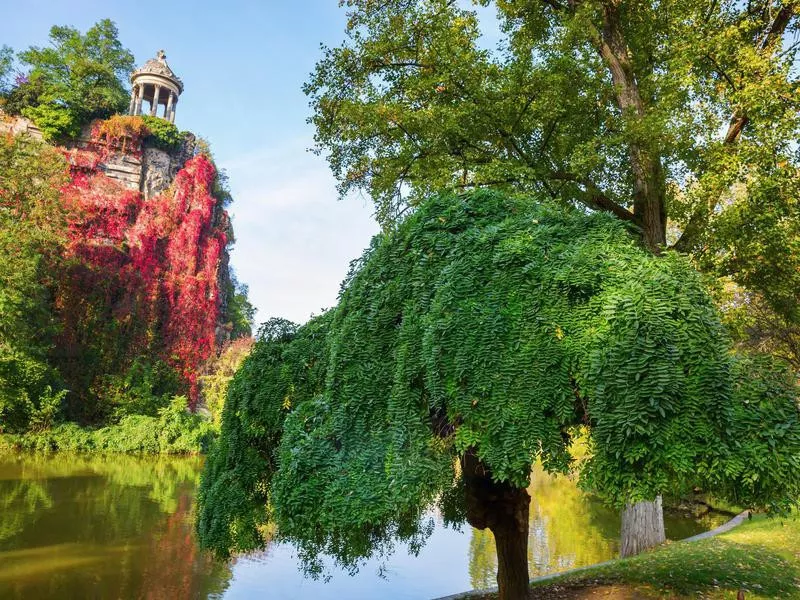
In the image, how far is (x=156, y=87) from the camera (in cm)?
3619

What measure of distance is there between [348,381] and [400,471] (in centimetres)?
108

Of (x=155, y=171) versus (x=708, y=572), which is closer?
(x=708, y=572)

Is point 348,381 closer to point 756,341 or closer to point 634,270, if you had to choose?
point 634,270

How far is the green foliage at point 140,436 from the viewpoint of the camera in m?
23.9

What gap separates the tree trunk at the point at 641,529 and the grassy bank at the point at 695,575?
34 centimetres

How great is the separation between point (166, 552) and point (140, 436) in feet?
51.1

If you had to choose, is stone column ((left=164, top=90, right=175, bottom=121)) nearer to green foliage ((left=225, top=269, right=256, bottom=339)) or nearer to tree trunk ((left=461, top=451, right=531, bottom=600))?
green foliage ((left=225, top=269, right=256, bottom=339))

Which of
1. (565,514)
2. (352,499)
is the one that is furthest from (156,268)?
(352,499)

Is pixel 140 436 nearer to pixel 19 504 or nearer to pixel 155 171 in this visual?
pixel 19 504

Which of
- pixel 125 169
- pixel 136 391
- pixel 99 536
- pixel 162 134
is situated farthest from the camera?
pixel 162 134

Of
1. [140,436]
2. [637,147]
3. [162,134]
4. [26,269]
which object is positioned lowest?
[140,436]

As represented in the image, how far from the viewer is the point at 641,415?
14.0 ft

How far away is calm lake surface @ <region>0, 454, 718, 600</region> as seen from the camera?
9711 millimetres

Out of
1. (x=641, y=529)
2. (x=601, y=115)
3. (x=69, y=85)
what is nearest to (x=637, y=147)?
(x=601, y=115)
